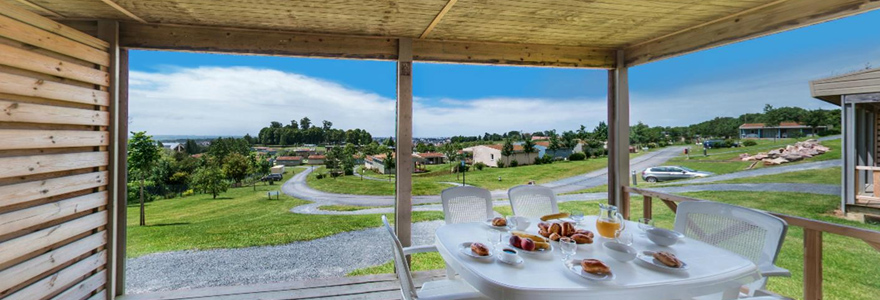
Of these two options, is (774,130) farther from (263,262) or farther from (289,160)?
(263,262)

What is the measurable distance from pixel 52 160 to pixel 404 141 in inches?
93.9

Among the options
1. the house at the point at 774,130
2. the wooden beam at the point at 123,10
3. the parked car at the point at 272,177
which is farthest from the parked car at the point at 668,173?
the wooden beam at the point at 123,10

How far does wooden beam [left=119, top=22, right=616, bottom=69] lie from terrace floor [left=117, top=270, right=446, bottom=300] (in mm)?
2007

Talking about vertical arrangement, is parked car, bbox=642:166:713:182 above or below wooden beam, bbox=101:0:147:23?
below

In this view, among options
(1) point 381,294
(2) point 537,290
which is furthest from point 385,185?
(2) point 537,290

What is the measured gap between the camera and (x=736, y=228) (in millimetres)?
2115

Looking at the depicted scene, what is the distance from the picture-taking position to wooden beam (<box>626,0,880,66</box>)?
219cm

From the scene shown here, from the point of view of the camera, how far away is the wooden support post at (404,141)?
3256mm

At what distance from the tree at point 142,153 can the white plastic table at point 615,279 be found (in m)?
3.72

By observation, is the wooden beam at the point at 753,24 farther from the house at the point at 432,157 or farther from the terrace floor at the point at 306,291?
the terrace floor at the point at 306,291

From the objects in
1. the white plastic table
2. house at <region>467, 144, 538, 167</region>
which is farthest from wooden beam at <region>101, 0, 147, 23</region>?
house at <region>467, 144, 538, 167</region>

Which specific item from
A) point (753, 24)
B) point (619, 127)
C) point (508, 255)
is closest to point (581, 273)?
point (508, 255)

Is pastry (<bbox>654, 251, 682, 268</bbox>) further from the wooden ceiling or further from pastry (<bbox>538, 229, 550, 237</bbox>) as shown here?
the wooden ceiling

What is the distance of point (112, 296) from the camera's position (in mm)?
2742
